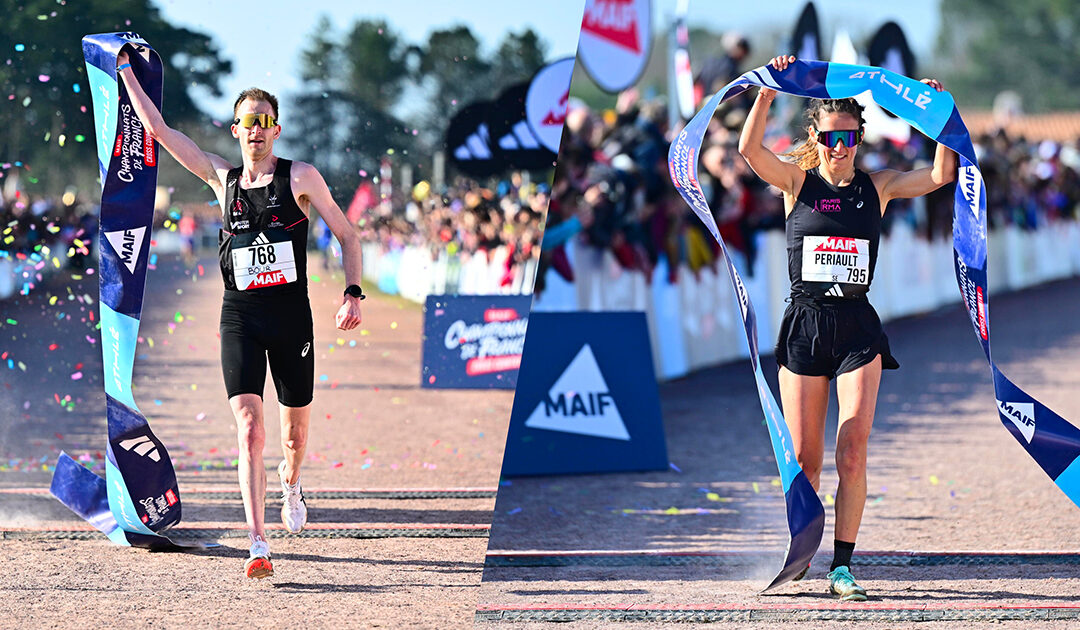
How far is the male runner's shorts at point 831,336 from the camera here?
4.99m

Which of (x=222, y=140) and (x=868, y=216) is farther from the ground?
(x=222, y=140)

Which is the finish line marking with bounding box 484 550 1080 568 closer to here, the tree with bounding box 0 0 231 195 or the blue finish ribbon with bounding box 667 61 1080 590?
the blue finish ribbon with bounding box 667 61 1080 590

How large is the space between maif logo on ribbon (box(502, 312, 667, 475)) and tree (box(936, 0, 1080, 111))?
173ft

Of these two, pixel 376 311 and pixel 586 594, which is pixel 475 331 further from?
pixel 586 594

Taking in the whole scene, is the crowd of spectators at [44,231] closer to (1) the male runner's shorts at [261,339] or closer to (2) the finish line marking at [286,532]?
(2) the finish line marking at [286,532]

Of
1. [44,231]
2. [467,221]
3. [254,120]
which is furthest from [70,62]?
[467,221]

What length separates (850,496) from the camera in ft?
16.4

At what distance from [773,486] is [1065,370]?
667 centimetres

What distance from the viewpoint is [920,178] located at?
512 centimetres

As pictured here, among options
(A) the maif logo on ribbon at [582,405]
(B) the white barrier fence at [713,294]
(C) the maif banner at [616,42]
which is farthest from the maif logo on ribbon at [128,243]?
(C) the maif banner at [616,42]

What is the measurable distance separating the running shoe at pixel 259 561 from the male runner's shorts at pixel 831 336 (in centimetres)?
215

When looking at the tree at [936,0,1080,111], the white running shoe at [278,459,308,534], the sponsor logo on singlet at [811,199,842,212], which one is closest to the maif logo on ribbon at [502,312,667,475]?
the white running shoe at [278,459,308,534]

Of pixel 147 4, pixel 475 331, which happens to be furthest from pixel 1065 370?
pixel 147 4

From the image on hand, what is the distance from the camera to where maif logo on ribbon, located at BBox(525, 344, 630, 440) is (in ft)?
25.6
